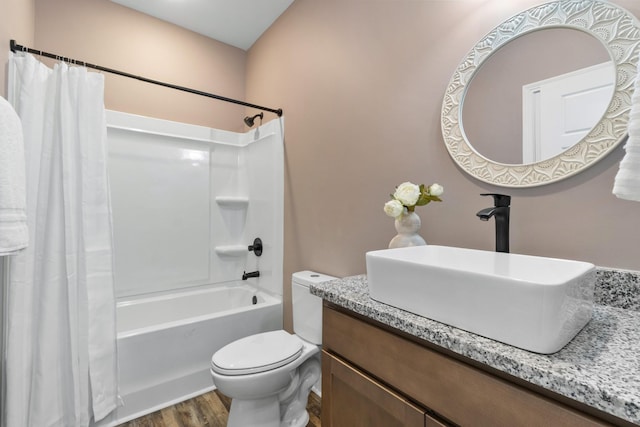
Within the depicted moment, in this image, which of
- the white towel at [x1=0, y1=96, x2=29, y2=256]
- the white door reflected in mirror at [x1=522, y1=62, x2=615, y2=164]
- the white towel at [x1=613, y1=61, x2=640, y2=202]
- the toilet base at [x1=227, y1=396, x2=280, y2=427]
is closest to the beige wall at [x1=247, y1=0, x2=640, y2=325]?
the white door reflected in mirror at [x1=522, y1=62, x2=615, y2=164]

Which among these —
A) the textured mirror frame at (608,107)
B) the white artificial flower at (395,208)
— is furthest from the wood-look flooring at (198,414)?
the textured mirror frame at (608,107)

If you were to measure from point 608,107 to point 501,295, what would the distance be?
0.72 metres

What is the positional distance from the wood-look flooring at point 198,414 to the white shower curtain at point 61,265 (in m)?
0.23

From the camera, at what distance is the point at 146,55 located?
8.01 ft

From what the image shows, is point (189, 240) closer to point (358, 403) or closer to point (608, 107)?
point (358, 403)

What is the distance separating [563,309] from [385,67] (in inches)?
Result: 53.7

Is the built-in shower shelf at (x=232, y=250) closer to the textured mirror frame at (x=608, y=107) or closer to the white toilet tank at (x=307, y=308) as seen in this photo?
the white toilet tank at (x=307, y=308)

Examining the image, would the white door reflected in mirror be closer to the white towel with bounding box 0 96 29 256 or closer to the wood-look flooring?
the white towel with bounding box 0 96 29 256

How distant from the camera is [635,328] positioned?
Result: 26.9 inches

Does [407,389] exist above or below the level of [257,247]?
below

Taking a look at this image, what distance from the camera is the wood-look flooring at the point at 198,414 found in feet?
5.51

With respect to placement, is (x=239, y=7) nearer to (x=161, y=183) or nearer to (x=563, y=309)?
(x=161, y=183)

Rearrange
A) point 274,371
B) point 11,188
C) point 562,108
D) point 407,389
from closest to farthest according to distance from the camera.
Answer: point 407,389 → point 11,188 → point 562,108 → point 274,371

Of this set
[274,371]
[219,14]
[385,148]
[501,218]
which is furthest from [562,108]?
[219,14]
